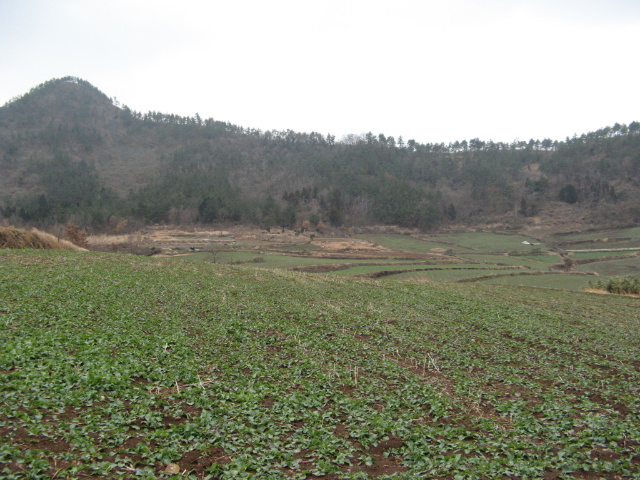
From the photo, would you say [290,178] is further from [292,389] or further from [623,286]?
[292,389]

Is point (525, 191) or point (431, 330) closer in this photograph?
point (431, 330)

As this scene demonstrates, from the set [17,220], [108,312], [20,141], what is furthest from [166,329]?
[20,141]

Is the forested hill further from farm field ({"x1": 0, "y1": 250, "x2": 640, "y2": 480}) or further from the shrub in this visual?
farm field ({"x1": 0, "y1": 250, "x2": 640, "y2": 480})

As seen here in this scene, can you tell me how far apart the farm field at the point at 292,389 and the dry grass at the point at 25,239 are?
13231 mm

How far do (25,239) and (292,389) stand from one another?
113 ft

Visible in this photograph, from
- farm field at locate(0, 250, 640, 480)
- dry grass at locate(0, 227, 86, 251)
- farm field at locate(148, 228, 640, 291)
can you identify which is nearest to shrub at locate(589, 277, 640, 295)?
farm field at locate(148, 228, 640, 291)

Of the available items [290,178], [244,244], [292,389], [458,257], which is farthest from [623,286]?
[290,178]

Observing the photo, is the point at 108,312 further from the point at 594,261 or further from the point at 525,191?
the point at 525,191

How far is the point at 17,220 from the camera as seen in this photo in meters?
102

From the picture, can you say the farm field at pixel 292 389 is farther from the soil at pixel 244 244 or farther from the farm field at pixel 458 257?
the soil at pixel 244 244

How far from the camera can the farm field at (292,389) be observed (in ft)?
29.3

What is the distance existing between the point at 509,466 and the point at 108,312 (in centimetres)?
1678

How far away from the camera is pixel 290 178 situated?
165625mm

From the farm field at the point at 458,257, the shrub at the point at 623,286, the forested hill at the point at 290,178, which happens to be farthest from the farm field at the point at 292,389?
the forested hill at the point at 290,178
